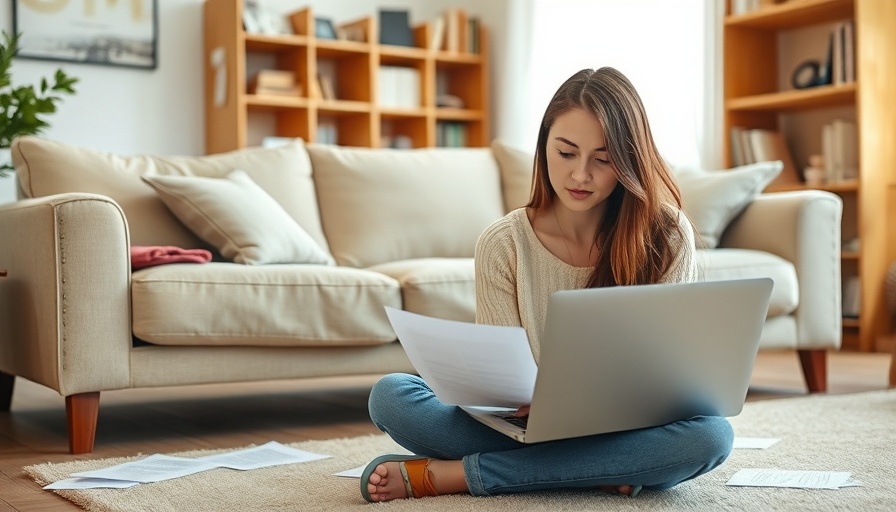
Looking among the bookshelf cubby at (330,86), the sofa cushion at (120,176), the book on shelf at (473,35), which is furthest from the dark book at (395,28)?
the sofa cushion at (120,176)

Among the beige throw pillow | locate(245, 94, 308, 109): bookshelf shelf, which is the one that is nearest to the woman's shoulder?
the beige throw pillow

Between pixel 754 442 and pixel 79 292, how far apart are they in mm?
1468

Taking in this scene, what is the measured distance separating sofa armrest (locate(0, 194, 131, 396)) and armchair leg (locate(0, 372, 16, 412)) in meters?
0.61

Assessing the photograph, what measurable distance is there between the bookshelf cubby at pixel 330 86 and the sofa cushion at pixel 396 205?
1.72 m

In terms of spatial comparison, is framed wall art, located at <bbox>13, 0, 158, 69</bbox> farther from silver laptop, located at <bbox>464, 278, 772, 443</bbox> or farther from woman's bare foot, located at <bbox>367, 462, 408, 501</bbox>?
silver laptop, located at <bbox>464, 278, 772, 443</bbox>

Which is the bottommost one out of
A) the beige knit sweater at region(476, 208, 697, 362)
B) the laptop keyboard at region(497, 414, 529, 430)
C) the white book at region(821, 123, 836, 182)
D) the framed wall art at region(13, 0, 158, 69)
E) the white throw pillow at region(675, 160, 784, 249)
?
the laptop keyboard at region(497, 414, 529, 430)

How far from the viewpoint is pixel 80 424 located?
2346 mm

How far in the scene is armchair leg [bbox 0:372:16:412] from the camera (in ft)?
9.92

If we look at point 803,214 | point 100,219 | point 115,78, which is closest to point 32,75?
point 115,78

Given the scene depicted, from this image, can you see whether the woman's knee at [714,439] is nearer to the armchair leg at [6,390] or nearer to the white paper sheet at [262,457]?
the white paper sheet at [262,457]

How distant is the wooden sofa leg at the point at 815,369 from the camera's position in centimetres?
326

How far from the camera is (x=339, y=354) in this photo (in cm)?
272

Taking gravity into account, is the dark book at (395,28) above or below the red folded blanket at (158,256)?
above

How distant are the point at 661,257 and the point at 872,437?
0.88 meters
